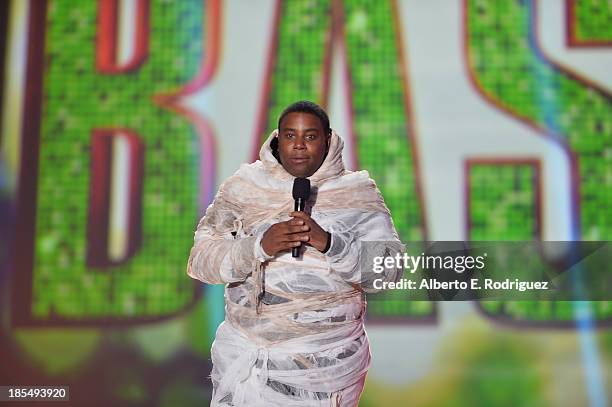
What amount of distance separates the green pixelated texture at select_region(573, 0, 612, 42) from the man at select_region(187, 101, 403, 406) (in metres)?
1.39

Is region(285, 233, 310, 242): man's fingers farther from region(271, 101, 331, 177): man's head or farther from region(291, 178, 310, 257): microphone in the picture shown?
region(271, 101, 331, 177): man's head

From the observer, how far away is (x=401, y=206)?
301cm

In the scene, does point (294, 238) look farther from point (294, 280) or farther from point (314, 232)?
point (294, 280)

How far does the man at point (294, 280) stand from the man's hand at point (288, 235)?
0.06 m

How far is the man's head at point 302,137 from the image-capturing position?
2.05 meters

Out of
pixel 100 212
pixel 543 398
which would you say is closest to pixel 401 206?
pixel 543 398

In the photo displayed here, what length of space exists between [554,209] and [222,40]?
55.1 inches

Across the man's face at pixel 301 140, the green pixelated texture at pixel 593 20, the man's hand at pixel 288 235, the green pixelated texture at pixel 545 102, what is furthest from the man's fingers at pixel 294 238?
the green pixelated texture at pixel 593 20

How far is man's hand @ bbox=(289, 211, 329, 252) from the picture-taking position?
1.88m

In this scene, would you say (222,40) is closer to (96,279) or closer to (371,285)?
(96,279)
